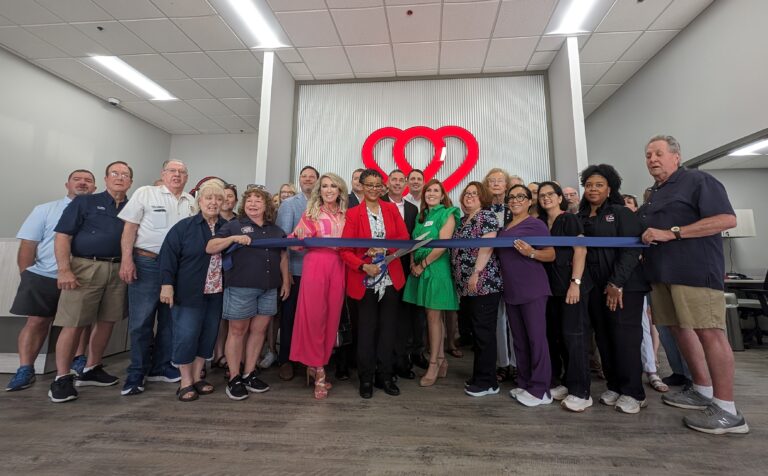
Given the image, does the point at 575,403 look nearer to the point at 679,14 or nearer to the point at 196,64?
the point at 679,14

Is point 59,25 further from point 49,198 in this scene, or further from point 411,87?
point 411,87

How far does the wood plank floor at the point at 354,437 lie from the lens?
5.09 ft

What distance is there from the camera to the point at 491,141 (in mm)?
5387

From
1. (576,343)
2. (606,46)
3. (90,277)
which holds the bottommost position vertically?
(576,343)

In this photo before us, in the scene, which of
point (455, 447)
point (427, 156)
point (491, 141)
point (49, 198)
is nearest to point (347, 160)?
point (427, 156)

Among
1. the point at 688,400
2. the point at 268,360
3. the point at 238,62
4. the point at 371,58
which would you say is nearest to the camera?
the point at 688,400

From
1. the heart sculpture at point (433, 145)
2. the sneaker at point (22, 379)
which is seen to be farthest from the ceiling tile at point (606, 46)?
the sneaker at point (22, 379)

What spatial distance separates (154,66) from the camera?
17.8 feet

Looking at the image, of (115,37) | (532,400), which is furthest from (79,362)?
(115,37)

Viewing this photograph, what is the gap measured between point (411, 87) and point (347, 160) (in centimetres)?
168

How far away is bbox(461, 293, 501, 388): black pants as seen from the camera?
2.36 meters

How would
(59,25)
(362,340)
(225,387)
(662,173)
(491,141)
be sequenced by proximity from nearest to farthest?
(662,173) < (362,340) < (225,387) < (59,25) < (491,141)

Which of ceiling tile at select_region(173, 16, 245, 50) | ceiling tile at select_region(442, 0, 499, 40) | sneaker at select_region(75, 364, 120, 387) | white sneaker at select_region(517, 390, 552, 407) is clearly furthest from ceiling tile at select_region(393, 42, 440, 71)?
sneaker at select_region(75, 364, 120, 387)

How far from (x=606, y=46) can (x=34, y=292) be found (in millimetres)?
7308
